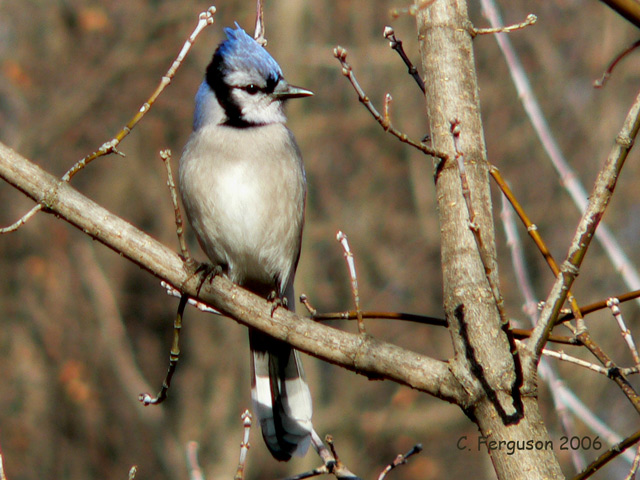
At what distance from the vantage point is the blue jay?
3.68 meters

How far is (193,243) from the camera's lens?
31.9 ft

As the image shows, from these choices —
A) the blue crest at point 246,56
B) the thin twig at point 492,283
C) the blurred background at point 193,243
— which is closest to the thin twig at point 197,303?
the thin twig at point 492,283

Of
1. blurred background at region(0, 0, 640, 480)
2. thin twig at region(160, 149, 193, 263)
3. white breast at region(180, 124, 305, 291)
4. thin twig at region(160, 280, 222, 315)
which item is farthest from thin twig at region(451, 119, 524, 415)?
blurred background at region(0, 0, 640, 480)

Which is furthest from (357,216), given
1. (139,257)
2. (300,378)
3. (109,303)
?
(139,257)

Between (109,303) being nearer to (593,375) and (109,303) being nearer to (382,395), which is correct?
(382,395)

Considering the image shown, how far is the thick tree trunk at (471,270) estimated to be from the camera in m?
2.02

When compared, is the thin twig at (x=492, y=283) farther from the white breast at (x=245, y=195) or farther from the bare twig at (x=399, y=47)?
the white breast at (x=245, y=195)

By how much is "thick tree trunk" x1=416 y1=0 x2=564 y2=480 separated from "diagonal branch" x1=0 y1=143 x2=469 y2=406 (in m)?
0.31

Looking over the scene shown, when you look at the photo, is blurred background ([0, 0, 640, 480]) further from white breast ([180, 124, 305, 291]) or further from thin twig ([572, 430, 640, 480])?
thin twig ([572, 430, 640, 480])

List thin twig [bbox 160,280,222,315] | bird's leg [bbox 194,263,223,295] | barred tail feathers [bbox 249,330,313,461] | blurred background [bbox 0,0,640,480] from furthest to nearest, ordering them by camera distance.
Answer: blurred background [bbox 0,0,640,480] < barred tail feathers [bbox 249,330,313,461] < thin twig [bbox 160,280,222,315] < bird's leg [bbox 194,263,223,295]

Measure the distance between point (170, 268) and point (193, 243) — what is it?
23.8 ft

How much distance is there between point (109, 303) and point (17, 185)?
7572mm

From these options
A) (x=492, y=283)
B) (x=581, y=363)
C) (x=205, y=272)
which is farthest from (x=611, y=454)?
(x=205, y=272)

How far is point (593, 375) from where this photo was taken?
8672mm
